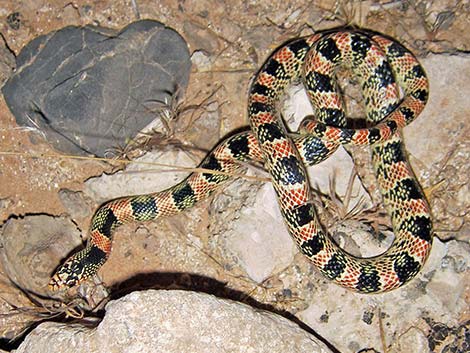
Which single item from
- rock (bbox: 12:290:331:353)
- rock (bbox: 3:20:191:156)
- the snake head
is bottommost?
the snake head

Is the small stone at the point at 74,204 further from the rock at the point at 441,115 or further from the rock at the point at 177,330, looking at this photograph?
the rock at the point at 441,115

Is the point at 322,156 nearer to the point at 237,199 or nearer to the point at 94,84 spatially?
the point at 237,199

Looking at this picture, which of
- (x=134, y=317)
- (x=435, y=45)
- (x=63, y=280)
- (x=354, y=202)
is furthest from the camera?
(x=435, y=45)

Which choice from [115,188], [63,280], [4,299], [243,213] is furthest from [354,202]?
[4,299]

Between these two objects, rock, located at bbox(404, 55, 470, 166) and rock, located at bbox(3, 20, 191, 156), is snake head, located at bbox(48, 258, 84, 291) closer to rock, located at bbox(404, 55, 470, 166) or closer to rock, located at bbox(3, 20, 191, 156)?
rock, located at bbox(3, 20, 191, 156)

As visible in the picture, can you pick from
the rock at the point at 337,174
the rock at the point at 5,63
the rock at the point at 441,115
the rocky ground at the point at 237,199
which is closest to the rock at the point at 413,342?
the rocky ground at the point at 237,199

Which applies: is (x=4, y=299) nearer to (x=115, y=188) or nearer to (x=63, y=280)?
(x=63, y=280)

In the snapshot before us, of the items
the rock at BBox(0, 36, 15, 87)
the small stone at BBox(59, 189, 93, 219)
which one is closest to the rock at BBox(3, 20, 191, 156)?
the rock at BBox(0, 36, 15, 87)
